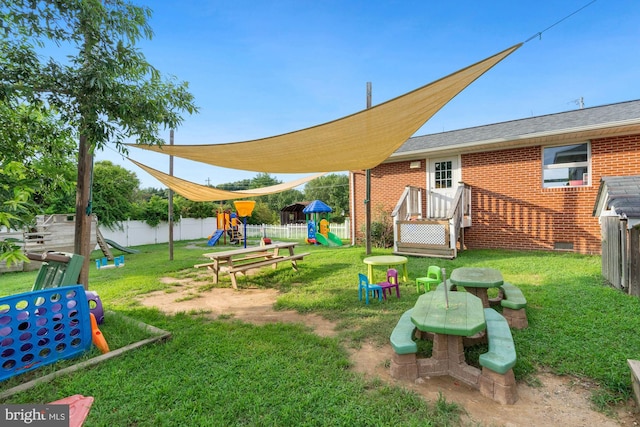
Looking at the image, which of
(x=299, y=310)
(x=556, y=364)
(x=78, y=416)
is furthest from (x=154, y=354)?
(x=556, y=364)

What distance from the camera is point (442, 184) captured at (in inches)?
379

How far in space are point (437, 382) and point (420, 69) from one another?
26.4 ft

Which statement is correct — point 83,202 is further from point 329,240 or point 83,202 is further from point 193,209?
point 193,209

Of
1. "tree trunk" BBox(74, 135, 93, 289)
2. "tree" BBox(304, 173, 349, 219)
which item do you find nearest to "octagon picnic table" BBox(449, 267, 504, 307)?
"tree trunk" BBox(74, 135, 93, 289)

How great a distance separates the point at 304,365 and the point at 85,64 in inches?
130

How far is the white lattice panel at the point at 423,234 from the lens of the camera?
779 centimetres

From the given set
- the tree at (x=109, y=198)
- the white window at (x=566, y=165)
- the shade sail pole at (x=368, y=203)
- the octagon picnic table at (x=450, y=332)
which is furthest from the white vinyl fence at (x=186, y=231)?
the octagon picnic table at (x=450, y=332)

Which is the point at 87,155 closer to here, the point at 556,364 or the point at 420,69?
the point at 556,364

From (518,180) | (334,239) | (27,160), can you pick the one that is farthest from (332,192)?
(27,160)

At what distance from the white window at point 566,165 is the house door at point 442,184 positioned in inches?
88.7

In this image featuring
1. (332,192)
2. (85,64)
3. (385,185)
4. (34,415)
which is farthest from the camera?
(332,192)

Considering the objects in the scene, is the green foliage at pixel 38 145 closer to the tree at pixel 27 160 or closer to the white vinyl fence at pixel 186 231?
the tree at pixel 27 160

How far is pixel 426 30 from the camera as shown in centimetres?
654

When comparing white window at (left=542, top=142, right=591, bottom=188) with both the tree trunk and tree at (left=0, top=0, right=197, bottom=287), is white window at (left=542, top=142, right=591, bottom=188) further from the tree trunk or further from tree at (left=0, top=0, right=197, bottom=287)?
the tree trunk
